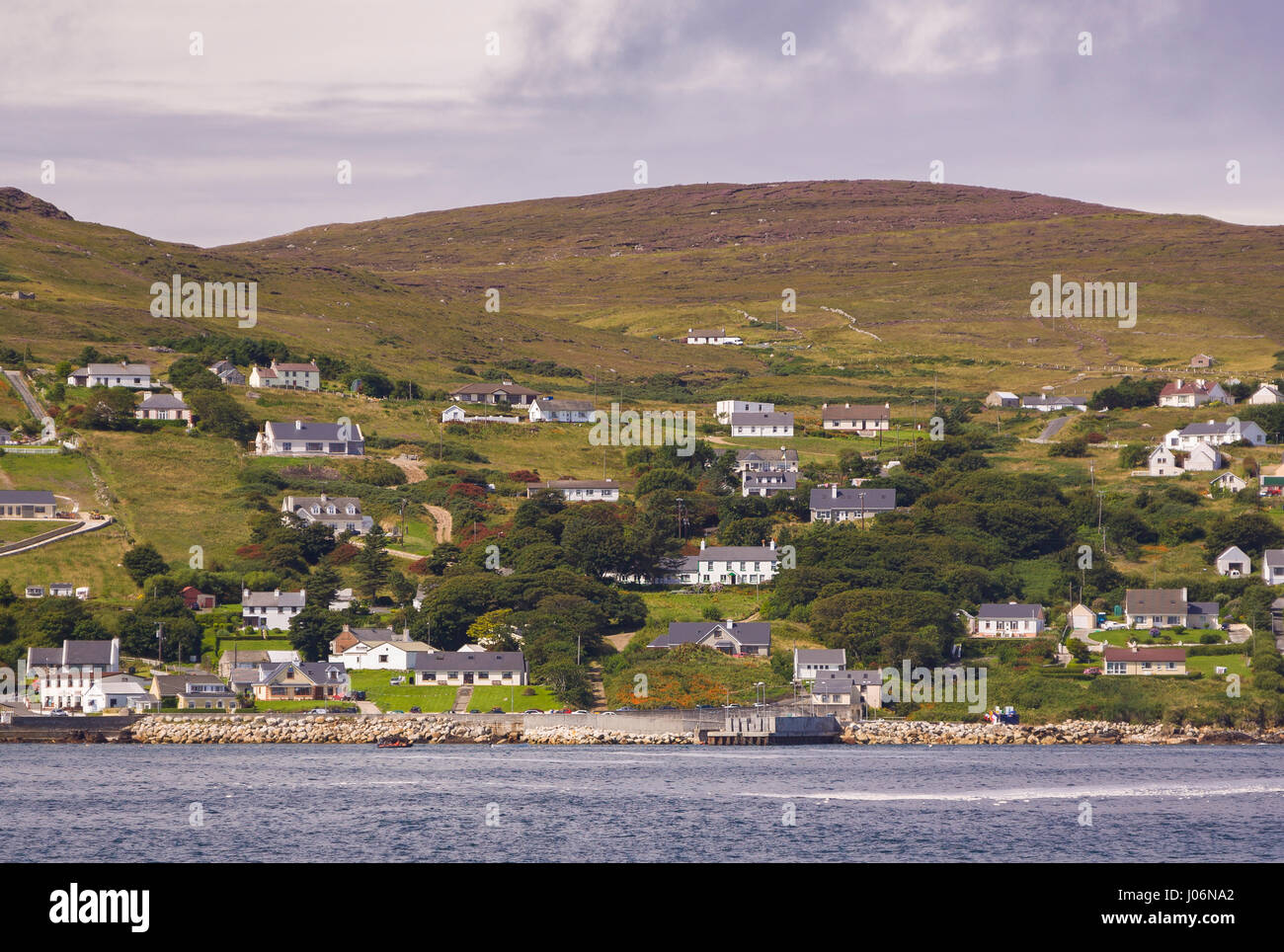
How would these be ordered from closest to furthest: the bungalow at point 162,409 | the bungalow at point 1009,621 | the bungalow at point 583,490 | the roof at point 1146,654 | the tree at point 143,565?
1. the roof at point 1146,654
2. the bungalow at point 1009,621
3. the tree at point 143,565
4. the bungalow at point 583,490
5. the bungalow at point 162,409

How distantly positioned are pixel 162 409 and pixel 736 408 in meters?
52.3

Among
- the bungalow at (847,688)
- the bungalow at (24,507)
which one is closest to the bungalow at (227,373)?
the bungalow at (24,507)

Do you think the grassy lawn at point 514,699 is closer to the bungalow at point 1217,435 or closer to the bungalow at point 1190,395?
the bungalow at point 1217,435

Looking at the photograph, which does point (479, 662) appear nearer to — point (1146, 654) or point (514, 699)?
point (514, 699)

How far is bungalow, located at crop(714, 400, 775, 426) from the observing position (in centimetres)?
14762

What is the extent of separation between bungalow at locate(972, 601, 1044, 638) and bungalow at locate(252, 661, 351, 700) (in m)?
35.9

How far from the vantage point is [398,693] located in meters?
82.2

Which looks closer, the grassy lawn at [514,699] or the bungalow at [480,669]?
the grassy lawn at [514,699]

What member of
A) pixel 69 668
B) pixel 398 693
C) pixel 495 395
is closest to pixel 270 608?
pixel 398 693

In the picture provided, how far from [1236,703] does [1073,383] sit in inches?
3929

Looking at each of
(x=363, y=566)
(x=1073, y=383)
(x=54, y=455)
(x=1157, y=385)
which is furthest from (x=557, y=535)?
(x=1073, y=383)

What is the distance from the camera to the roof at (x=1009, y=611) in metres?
89.0

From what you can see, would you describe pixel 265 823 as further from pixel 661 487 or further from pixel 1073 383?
pixel 1073 383

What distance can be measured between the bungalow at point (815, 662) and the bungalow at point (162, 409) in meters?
68.3
